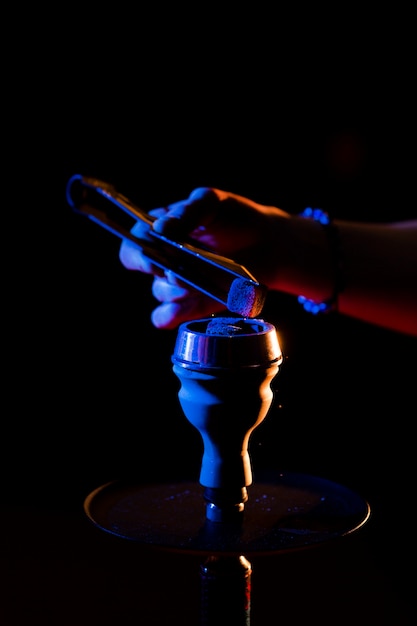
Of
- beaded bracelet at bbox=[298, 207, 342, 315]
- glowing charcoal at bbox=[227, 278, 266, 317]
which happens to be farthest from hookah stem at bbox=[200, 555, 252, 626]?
beaded bracelet at bbox=[298, 207, 342, 315]

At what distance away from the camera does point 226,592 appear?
611 mm

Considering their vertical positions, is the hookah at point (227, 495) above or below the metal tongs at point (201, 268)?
below

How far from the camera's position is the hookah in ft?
1.94

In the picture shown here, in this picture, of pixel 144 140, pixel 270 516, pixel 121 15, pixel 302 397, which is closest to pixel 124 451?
pixel 302 397

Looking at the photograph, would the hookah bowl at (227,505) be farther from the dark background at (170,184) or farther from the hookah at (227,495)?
the dark background at (170,184)

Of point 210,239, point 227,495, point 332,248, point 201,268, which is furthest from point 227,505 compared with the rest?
point 332,248

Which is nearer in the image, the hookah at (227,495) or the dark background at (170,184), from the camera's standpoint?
the hookah at (227,495)

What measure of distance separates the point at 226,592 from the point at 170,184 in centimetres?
203

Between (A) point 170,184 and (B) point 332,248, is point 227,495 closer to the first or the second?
(B) point 332,248

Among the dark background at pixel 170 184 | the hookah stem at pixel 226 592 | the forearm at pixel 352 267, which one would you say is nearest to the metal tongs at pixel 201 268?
the hookah stem at pixel 226 592

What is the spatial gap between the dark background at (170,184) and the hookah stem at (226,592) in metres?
1.57

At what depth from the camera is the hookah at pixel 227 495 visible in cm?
59

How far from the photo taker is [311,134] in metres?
2.60

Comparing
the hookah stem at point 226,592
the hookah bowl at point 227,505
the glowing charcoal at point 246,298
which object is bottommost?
the hookah stem at point 226,592
